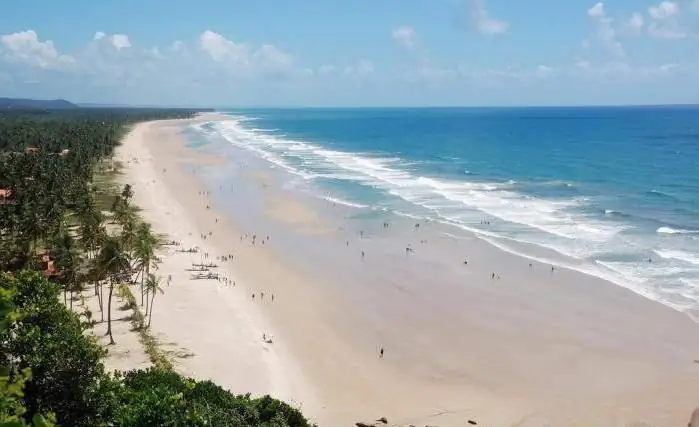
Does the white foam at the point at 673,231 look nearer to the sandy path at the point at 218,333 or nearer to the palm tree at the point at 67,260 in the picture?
the sandy path at the point at 218,333

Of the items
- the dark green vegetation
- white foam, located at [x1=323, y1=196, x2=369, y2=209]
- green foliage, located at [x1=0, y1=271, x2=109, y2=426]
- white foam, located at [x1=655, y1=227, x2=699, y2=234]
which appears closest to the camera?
the dark green vegetation

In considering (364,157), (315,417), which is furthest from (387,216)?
(364,157)

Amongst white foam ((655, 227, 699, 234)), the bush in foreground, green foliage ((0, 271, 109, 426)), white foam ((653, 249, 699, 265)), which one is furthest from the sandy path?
white foam ((655, 227, 699, 234))

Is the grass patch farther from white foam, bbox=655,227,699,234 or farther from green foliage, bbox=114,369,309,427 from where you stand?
white foam, bbox=655,227,699,234

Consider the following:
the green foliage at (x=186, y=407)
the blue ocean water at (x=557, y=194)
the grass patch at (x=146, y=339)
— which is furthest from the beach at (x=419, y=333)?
the green foliage at (x=186, y=407)

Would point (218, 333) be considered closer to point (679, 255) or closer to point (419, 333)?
point (419, 333)

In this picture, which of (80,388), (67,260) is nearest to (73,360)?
(80,388)
